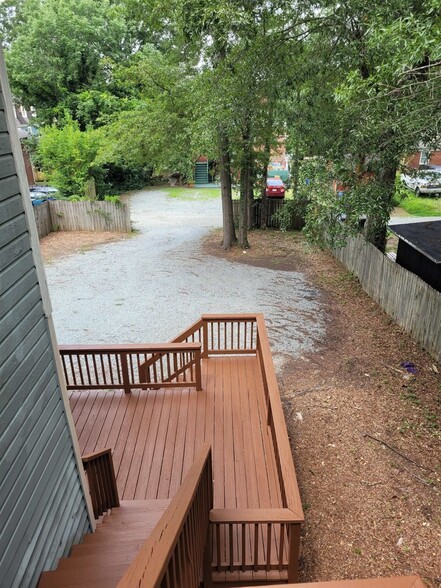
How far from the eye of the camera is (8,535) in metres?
1.53

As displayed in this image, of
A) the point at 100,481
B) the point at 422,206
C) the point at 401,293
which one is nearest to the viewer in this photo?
the point at 100,481

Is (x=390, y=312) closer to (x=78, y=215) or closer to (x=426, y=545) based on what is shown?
(x=426, y=545)

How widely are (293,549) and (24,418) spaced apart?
6.60ft

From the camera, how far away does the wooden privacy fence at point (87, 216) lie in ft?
Answer: 49.5

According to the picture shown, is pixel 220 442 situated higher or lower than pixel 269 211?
lower

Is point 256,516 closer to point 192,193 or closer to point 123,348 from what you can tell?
point 123,348

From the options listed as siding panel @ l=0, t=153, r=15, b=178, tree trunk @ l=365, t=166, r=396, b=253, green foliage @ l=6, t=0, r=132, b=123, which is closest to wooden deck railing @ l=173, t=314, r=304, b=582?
siding panel @ l=0, t=153, r=15, b=178

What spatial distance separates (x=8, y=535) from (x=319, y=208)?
603cm

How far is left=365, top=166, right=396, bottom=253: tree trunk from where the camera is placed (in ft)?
21.0

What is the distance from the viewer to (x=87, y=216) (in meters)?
15.3

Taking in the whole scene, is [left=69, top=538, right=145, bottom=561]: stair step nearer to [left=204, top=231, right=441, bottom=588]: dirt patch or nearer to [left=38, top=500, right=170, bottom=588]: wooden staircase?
[left=38, top=500, right=170, bottom=588]: wooden staircase

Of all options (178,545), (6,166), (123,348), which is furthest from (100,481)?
(6,166)

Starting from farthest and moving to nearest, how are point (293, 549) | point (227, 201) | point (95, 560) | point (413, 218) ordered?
point (413, 218) → point (227, 201) → point (293, 549) → point (95, 560)

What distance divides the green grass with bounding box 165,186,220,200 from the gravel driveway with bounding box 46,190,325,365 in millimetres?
9880
